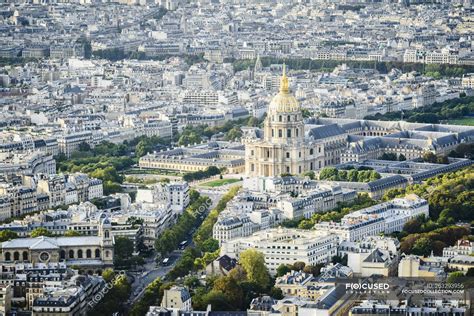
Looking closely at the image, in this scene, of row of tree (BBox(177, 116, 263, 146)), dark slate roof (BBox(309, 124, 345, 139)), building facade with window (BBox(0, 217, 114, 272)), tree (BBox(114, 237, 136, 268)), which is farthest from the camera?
row of tree (BBox(177, 116, 263, 146))

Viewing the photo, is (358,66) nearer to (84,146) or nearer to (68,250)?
(84,146)

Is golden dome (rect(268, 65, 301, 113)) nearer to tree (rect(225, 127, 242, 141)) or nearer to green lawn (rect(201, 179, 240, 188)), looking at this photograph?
green lawn (rect(201, 179, 240, 188))

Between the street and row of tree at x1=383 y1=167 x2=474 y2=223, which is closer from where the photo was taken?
the street

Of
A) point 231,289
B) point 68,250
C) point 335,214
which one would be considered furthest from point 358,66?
point 231,289

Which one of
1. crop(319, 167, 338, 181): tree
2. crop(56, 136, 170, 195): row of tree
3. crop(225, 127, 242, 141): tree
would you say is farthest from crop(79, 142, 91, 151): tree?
crop(319, 167, 338, 181): tree

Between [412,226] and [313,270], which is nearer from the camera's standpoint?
[313,270]

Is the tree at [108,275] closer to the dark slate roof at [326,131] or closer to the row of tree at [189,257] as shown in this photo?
the row of tree at [189,257]

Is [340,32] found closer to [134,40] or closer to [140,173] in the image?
[134,40]
